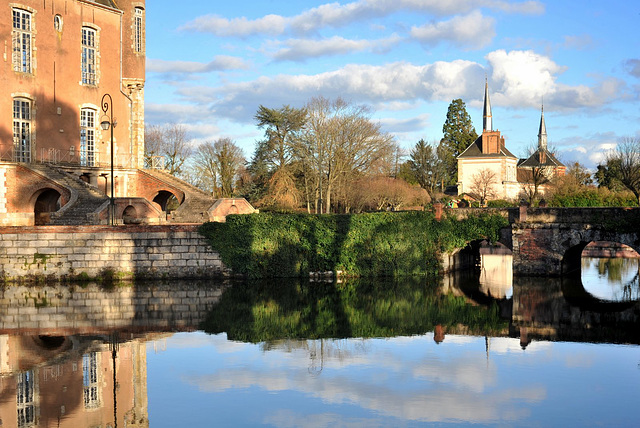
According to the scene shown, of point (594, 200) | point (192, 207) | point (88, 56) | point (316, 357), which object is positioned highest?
point (88, 56)

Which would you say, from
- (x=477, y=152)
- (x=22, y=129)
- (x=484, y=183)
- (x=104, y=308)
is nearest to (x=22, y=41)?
(x=22, y=129)

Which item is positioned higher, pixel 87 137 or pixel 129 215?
pixel 87 137

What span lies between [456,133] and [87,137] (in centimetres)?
5635

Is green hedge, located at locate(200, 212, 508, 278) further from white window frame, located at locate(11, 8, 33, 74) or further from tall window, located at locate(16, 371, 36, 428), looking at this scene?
tall window, located at locate(16, 371, 36, 428)

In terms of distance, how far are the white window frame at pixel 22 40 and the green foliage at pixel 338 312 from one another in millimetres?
16008

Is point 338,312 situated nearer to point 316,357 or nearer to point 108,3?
point 316,357

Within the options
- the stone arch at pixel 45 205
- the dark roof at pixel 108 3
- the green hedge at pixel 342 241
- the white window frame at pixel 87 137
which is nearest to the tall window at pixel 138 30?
the dark roof at pixel 108 3

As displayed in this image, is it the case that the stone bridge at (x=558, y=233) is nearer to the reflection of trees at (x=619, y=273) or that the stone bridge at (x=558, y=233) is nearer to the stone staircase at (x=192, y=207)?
the reflection of trees at (x=619, y=273)

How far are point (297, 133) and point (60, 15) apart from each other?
20.9m

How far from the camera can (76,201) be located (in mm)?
29984

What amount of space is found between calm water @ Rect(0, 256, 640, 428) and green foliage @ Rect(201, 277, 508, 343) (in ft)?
0.25

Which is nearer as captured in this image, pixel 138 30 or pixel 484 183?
pixel 138 30

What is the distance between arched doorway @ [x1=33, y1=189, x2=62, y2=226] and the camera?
34094 mm

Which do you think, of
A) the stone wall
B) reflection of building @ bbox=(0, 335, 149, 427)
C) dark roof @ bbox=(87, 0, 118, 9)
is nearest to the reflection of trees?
the stone wall
